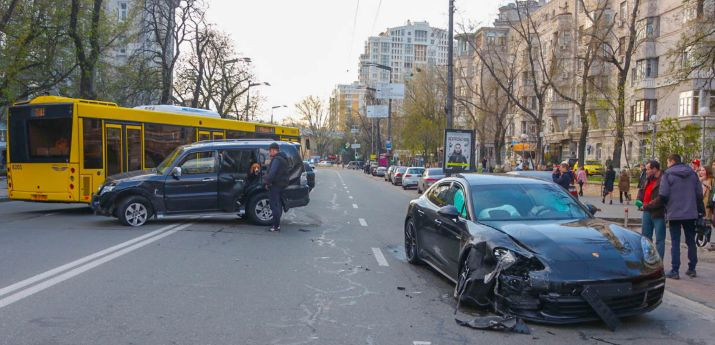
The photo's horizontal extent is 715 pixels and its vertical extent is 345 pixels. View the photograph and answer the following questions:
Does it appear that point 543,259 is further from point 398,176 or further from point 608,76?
point 608,76

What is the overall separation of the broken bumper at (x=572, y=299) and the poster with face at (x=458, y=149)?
2015 cm

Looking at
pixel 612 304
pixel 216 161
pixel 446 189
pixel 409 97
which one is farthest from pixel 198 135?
pixel 409 97

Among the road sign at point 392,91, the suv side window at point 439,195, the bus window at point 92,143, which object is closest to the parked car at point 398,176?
the road sign at point 392,91

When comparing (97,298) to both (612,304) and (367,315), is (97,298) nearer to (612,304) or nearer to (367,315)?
(367,315)

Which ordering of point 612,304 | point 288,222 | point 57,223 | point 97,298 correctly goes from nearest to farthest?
point 612,304 < point 97,298 < point 57,223 < point 288,222

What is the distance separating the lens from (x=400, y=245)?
11.7 m

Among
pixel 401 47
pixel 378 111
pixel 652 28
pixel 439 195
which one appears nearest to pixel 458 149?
pixel 439 195


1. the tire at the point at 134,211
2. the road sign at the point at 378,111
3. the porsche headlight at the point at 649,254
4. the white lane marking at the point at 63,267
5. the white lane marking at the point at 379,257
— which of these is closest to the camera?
the porsche headlight at the point at 649,254

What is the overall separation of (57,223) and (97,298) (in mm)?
8499

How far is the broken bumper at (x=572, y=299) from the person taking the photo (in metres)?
5.55

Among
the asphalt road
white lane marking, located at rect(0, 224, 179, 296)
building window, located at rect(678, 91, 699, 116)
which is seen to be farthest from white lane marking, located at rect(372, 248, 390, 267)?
building window, located at rect(678, 91, 699, 116)

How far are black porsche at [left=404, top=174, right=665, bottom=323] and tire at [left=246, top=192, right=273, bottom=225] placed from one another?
23.3 ft

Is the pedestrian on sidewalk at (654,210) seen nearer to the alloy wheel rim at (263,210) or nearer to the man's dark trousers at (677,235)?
the man's dark trousers at (677,235)

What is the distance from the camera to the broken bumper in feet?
18.2
